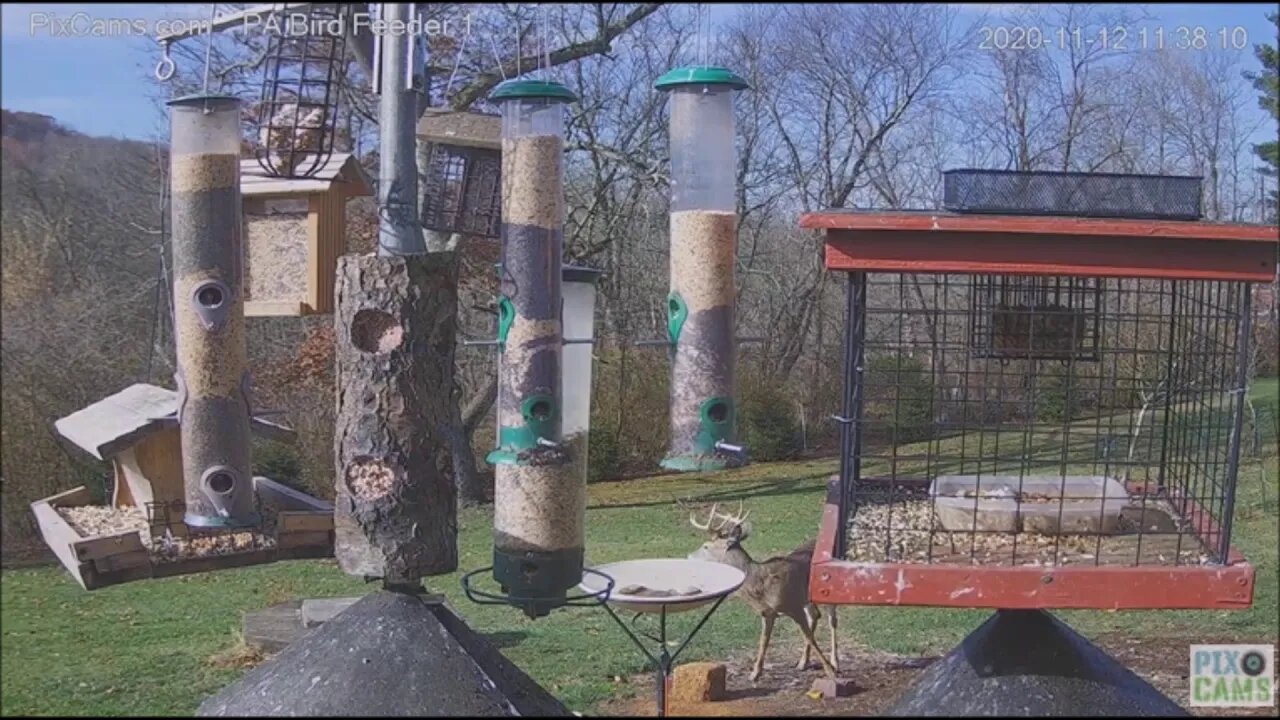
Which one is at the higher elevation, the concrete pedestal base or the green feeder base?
the green feeder base

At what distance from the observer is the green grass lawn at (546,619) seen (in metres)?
4.74

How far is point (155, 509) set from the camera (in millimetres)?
4387

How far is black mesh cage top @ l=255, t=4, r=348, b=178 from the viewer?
4102 mm

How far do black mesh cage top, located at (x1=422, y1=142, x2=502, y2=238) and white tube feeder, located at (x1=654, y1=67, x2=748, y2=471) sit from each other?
62 centimetres

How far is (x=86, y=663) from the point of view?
521 cm

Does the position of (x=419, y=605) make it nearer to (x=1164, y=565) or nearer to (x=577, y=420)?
(x=577, y=420)

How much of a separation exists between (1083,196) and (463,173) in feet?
6.58

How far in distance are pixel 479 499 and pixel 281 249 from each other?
3.73 m

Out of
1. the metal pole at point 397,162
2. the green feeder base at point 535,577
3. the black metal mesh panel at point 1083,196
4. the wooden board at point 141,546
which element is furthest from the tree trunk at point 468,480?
the black metal mesh panel at point 1083,196

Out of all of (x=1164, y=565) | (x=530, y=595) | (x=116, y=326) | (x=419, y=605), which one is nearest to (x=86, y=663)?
(x=116, y=326)

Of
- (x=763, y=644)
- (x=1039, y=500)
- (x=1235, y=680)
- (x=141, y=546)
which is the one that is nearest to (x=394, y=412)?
(x=141, y=546)

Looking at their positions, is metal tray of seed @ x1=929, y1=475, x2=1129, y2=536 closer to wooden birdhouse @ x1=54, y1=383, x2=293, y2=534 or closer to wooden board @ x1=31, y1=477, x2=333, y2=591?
wooden board @ x1=31, y1=477, x2=333, y2=591

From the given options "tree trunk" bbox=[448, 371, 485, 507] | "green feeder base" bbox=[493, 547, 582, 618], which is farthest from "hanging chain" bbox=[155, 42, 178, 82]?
"tree trunk" bbox=[448, 371, 485, 507]

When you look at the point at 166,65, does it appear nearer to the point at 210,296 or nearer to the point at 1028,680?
the point at 210,296
